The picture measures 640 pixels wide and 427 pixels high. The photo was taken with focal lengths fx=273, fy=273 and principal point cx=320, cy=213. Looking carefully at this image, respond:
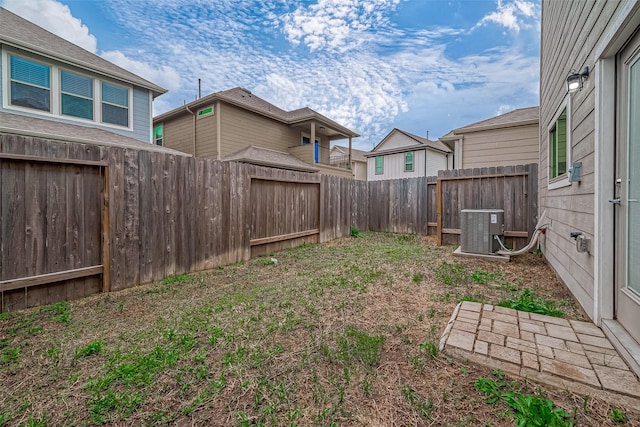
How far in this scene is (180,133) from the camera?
11.7 meters

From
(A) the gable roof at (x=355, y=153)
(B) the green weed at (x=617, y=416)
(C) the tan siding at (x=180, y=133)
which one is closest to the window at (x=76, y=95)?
(C) the tan siding at (x=180, y=133)

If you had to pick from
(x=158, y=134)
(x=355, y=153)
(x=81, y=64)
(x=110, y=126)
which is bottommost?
(x=110, y=126)

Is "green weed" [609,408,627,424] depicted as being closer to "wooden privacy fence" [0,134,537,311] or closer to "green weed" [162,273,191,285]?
"green weed" [162,273,191,285]

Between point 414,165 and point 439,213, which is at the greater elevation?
point 414,165

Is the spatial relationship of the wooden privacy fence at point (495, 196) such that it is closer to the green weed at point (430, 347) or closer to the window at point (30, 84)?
the green weed at point (430, 347)

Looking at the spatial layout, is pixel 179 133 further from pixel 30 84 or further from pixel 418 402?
pixel 418 402

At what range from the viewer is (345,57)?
10.6 m

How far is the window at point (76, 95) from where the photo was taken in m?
7.35

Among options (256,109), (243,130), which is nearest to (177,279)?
(243,130)

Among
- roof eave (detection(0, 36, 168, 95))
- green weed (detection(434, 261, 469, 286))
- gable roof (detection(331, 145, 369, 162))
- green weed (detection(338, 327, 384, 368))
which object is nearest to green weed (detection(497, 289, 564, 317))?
green weed (detection(434, 261, 469, 286))

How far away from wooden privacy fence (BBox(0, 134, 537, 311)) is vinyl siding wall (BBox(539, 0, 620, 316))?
7.33ft

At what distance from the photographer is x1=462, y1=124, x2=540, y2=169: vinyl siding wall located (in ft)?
30.2

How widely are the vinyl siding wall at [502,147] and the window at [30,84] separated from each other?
1286 centimetres

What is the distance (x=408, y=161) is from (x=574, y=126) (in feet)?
46.2
